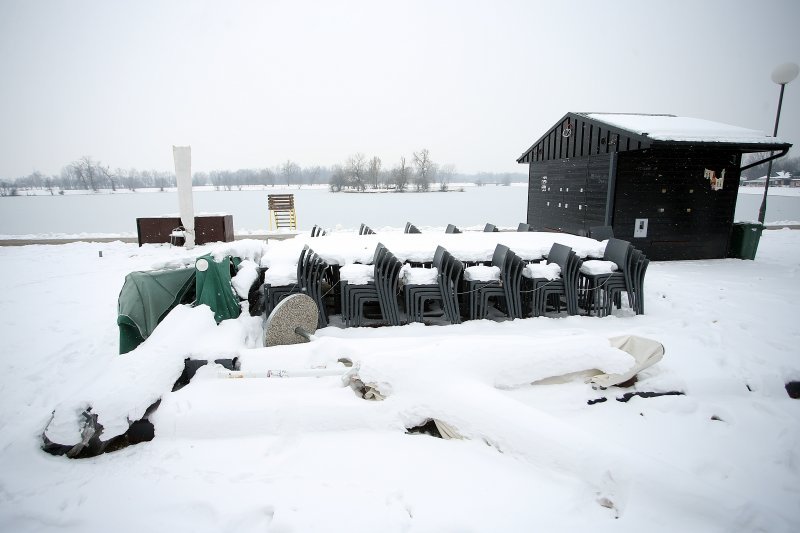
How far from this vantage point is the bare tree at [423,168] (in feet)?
156

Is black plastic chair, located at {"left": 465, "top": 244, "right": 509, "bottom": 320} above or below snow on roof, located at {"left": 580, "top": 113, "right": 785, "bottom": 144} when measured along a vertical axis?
below

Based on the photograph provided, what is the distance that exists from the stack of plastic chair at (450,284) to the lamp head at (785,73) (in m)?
A: 11.1

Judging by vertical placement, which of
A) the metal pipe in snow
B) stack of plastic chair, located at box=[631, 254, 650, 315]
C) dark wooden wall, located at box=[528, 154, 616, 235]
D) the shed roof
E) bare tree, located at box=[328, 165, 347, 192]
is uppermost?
bare tree, located at box=[328, 165, 347, 192]

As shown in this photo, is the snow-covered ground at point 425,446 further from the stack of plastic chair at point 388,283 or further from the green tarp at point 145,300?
the stack of plastic chair at point 388,283

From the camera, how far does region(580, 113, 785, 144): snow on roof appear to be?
7787 mm

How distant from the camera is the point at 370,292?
482 centimetres

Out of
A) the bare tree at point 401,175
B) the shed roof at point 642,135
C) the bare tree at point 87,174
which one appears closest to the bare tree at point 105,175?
the bare tree at point 87,174

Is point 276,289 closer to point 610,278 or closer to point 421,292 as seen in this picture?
point 421,292

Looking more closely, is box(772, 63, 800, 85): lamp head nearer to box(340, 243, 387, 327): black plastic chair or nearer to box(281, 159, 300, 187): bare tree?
box(340, 243, 387, 327): black plastic chair

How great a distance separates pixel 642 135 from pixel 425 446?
7.72 m

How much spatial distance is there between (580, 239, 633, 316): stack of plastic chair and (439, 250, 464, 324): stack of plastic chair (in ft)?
5.92

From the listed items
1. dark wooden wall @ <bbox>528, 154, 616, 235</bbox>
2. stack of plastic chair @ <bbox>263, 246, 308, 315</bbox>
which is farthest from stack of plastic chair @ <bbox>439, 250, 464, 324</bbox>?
dark wooden wall @ <bbox>528, 154, 616, 235</bbox>

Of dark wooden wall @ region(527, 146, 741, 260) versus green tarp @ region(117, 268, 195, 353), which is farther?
dark wooden wall @ region(527, 146, 741, 260)

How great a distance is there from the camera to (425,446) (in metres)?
2.56
